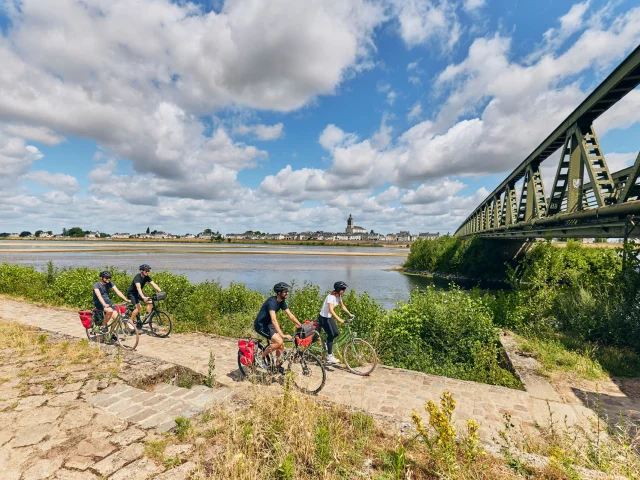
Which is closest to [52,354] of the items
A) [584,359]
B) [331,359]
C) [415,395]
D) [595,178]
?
[331,359]

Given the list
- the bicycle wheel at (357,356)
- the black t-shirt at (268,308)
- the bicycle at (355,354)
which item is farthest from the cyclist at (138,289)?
the bicycle wheel at (357,356)

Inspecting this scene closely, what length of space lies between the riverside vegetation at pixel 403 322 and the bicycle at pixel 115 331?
209 centimetres

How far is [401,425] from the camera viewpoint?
4.52 meters

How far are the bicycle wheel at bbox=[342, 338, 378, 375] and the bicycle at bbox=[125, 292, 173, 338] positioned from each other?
18.8 feet

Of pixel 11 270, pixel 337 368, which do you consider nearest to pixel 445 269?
pixel 337 368

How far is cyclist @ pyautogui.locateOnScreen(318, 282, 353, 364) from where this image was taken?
7.12 metres

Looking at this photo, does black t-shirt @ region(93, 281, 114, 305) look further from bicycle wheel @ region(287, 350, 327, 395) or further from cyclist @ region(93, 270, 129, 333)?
bicycle wheel @ region(287, 350, 327, 395)

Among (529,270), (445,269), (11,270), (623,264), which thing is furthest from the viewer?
(445,269)

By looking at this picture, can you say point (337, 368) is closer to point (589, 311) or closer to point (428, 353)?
point (428, 353)

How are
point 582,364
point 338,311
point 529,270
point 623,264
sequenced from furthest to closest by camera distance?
point 529,270 → point 338,311 → point 623,264 → point 582,364

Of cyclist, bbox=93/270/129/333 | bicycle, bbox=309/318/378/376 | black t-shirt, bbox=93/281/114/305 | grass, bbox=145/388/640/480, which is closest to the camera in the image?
grass, bbox=145/388/640/480

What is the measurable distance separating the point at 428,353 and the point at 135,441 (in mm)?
7491

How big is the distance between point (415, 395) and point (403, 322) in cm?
366

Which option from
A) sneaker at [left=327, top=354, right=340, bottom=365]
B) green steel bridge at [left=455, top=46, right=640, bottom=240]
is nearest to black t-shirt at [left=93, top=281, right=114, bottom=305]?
sneaker at [left=327, top=354, right=340, bottom=365]
